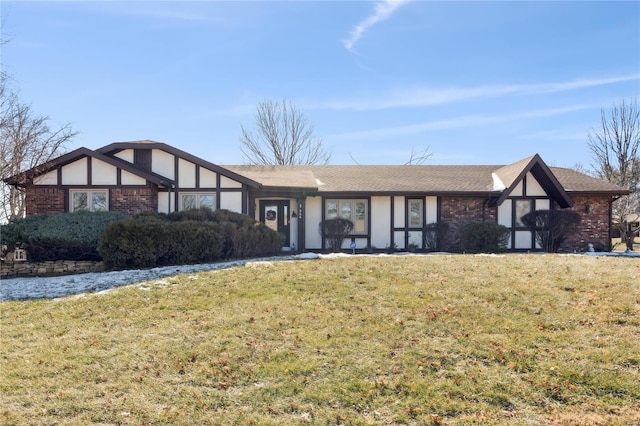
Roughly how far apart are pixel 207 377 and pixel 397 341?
2556 mm

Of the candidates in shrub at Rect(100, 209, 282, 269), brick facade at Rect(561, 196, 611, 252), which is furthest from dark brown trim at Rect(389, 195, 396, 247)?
brick facade at Rect(561, 196, 611, 252)

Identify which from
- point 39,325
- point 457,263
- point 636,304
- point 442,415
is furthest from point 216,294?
point 636,304

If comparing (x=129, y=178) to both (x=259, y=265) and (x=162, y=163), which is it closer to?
(x=162, y=163)

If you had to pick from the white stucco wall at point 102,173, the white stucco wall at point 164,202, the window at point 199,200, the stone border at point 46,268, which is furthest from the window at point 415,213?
the stone border at point 46,268

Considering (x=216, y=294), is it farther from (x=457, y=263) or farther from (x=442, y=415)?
(x=457, y=263)

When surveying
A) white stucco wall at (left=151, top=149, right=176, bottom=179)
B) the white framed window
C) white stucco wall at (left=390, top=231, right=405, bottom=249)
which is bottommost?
white stucco wall at (left=390, top=231, right=405, bottom=249)

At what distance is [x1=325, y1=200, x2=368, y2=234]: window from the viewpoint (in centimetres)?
1775

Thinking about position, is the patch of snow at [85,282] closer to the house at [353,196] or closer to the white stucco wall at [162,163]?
the house at [353,196]

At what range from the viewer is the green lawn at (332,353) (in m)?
4.41

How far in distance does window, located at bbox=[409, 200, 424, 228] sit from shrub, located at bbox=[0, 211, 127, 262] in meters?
11.2

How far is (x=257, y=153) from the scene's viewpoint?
34.2 m

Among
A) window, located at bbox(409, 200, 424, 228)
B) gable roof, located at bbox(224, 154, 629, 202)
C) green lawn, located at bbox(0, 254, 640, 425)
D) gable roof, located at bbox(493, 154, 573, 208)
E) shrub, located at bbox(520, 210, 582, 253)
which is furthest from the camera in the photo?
window, located at bbox(409, 200, 424, 228)

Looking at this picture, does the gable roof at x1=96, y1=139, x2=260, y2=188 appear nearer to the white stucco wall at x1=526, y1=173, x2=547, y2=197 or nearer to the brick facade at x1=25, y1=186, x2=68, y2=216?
the brick facade at x1=25, y1=186, x2=68, y2=216

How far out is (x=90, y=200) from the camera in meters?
14.9
